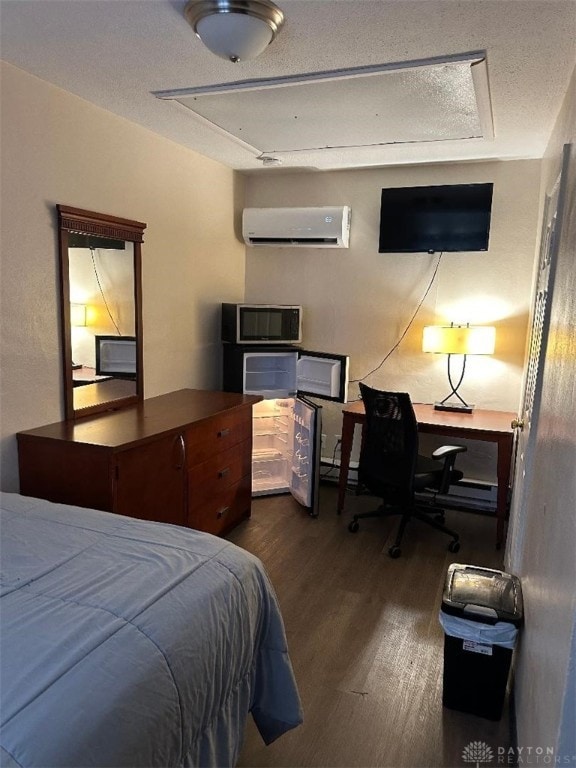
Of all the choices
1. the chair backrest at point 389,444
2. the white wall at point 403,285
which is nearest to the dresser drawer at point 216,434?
the chair backrest at point 389,444

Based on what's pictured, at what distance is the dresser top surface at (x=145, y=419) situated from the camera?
2463mm

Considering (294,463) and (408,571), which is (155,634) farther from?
(294,463)

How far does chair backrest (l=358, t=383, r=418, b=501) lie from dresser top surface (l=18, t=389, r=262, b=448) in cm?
→ 77

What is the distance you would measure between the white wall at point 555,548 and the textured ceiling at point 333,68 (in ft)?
1.12

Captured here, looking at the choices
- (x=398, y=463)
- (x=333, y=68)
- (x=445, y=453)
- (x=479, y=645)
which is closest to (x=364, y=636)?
(x=479, y=645)

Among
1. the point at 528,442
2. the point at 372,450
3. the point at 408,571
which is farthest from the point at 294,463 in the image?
the point at 528,442

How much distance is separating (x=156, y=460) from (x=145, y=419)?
33cm

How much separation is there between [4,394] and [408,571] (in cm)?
230

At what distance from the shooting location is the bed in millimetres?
1057

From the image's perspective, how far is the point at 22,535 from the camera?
1.73 metres

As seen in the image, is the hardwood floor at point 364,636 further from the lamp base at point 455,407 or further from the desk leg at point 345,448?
the lamp base at point 455,407

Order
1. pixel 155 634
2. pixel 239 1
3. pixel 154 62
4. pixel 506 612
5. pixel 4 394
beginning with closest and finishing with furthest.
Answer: pixel 155 634 → pixel 239 1 → pixel 506 612 → pixel 154 62 → pixel 4 394

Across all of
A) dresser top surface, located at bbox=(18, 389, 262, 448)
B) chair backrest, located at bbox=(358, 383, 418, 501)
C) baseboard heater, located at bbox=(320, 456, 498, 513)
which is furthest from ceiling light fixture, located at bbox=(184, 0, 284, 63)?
baseboard heater, located at bbox=(320, 456, 498, 513)

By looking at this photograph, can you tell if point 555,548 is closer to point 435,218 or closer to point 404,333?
point 404,333
